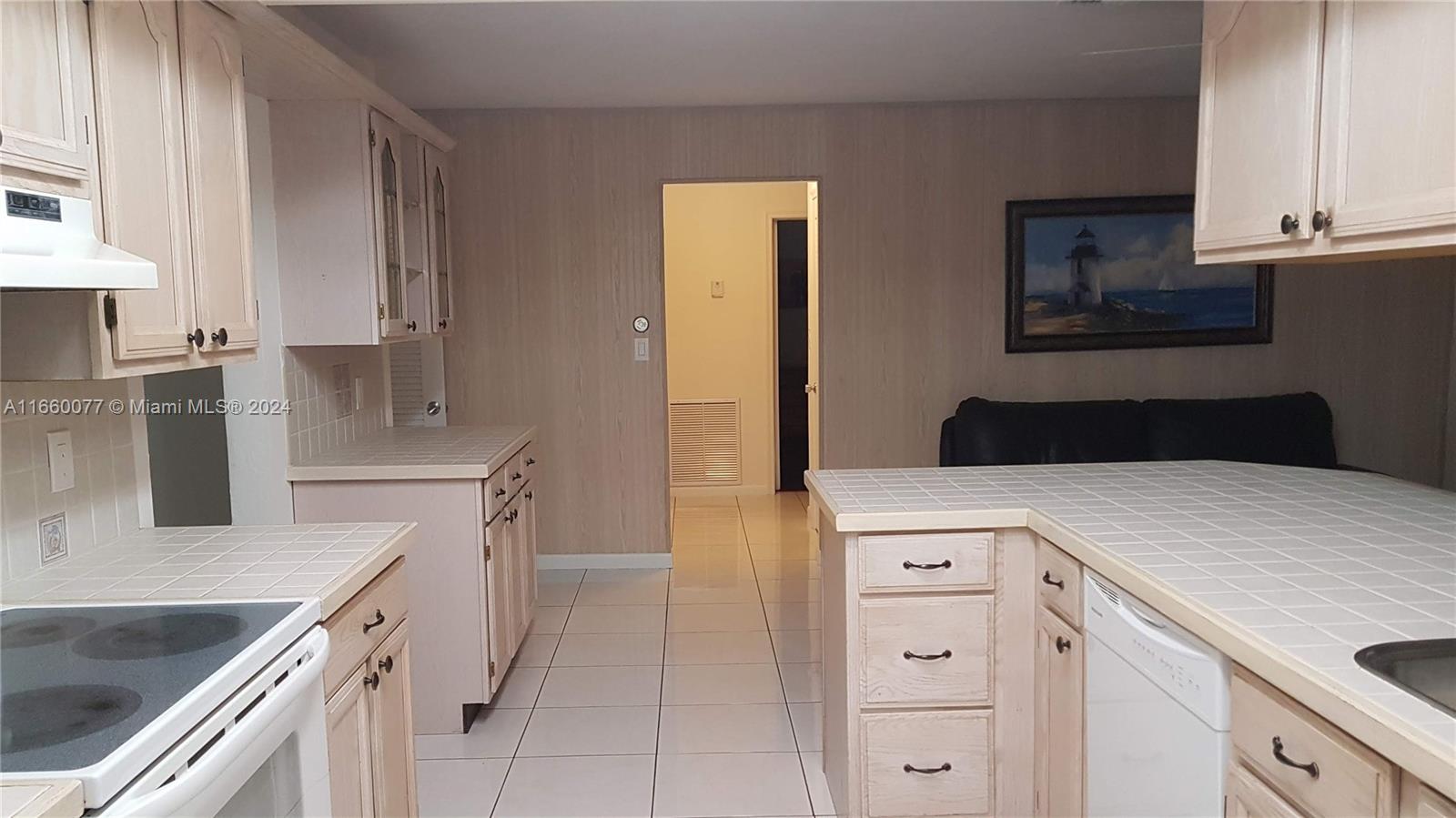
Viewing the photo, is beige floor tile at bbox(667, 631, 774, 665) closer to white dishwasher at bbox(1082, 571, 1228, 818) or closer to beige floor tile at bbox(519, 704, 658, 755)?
beige floor tile at bbox(519, 704, 658, 755)

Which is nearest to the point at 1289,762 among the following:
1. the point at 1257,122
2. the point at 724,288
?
the point at 1257,122

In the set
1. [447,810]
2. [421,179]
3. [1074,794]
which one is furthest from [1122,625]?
[421,179]

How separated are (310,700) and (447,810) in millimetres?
1236

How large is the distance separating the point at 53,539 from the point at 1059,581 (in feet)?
6.85

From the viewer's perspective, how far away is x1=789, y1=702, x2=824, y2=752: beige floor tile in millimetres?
2988

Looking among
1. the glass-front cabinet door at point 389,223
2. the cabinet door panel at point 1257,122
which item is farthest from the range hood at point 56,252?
the cabinet door panel at point 1257,122

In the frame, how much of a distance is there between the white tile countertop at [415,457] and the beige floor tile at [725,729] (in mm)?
1049

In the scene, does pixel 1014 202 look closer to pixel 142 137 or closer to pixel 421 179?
pixel 421 179

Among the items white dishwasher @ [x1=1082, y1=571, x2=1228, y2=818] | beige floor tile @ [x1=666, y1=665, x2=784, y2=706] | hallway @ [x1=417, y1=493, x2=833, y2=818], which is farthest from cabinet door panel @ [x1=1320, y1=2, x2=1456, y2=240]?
beige floor tile @ [x1=666, y1=665, x2=784, y2=706]

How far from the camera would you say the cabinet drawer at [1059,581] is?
1966 millimetres

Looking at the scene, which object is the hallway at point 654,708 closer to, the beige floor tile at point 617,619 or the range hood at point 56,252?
the beige floor tile at point 617,619

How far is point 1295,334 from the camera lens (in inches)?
195

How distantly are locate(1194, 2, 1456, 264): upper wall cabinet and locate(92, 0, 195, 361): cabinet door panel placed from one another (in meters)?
2.26

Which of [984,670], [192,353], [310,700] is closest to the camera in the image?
[310,700]
